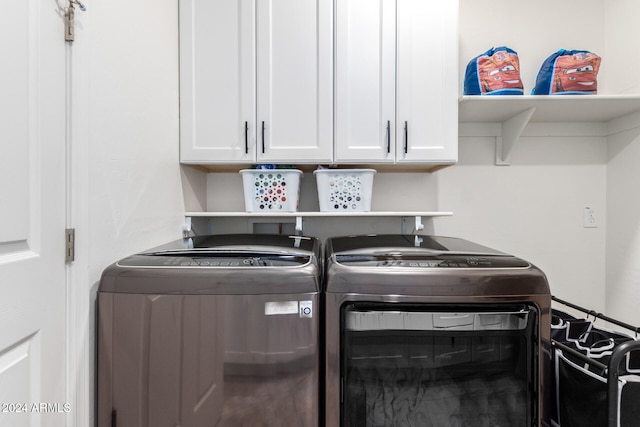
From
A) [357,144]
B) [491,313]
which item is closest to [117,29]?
[357,144]

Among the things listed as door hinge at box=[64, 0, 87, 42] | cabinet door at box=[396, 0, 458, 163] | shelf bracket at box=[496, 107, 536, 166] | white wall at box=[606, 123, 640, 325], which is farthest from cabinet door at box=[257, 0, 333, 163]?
white wall at box=[606, 123, 640, 325]

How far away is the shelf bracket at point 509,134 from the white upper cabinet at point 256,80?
0.96 metres

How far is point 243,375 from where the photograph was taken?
1011mm

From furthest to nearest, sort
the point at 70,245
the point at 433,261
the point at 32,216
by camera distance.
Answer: the point at 433,261
the point at 70,245
the point at 32,216

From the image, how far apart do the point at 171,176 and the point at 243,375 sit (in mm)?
925

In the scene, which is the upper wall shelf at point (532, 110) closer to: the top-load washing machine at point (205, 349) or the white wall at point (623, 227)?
the white wall at point (623, 227)

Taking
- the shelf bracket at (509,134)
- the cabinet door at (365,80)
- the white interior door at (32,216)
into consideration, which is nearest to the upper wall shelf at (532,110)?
the shelf bracket at (509,134)

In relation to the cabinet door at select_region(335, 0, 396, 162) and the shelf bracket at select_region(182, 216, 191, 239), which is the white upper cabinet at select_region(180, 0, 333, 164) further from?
the shelf bracket at select_region(182, 216, 191, 239)

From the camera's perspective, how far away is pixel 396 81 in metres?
1.56

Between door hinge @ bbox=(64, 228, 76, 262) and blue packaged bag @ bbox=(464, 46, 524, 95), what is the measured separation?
5.50 feet

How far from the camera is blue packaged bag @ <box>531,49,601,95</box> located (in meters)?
1.56

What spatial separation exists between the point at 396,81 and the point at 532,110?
671mm

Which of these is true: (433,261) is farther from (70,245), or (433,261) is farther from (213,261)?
(70,245)

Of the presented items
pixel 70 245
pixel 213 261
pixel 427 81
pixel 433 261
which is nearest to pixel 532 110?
pixel 427 81
